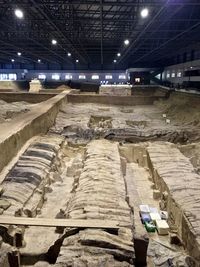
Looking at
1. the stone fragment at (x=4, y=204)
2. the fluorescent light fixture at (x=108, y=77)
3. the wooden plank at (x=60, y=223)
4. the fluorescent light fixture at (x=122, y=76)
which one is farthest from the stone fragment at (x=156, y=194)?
the fluorescent light fixture at (x=122, y=76)

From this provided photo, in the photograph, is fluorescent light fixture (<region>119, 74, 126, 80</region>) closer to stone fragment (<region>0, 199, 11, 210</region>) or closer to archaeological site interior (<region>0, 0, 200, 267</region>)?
archaeological site interior (<region>0, 0, 200, 267</region>)

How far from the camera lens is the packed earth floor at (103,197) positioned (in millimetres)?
4426

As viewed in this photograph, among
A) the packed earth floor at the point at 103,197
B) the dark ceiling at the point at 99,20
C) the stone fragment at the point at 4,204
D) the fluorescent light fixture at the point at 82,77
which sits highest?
the dark ceiling at the point at 99,20

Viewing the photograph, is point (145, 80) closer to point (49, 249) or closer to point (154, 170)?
point (154, 170)

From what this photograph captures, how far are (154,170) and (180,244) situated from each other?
2.98 meters

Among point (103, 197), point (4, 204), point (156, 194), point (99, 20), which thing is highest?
point (99, 20)

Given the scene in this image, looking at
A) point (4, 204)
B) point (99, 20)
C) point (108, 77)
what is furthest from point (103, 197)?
point (108, 77)

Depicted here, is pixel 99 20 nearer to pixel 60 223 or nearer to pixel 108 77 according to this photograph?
pixel 60 223

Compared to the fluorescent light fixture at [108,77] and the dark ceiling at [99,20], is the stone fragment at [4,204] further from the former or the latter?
the fluorescent light fixture at [108,77]

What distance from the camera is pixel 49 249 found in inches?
187

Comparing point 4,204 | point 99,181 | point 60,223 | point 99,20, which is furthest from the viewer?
point 99,20

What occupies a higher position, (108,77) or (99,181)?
(108,77)

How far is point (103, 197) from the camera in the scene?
6125mm

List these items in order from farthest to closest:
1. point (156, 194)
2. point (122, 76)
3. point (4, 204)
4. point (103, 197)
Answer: point (122, 76) < point (156, 194) < point (103, 197) < point (4, 204)
